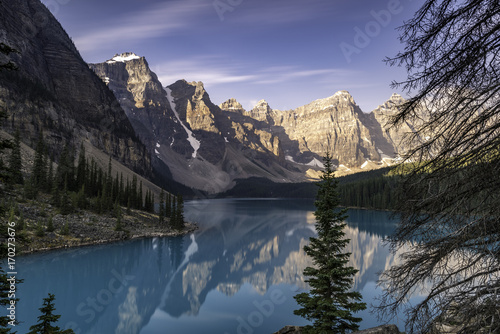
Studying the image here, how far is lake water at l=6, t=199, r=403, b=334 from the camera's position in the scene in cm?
2356

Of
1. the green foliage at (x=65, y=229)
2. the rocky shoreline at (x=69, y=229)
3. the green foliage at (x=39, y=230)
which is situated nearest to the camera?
the rocky shoreline at (x=69, y=229)

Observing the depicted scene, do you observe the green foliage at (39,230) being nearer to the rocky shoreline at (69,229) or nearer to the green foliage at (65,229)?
the rocky shoreline at (69,229)

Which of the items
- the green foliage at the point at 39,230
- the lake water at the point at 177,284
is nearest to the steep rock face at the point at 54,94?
the green foliage at the point at 39,230

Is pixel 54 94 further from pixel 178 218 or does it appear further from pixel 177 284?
pixel 177 284

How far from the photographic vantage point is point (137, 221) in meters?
61.2

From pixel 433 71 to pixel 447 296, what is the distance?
378 centimetres

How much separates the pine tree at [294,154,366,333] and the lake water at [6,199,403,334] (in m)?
9.77

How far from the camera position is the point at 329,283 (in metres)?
13.7

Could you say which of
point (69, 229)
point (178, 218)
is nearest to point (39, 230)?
point (69, 229)

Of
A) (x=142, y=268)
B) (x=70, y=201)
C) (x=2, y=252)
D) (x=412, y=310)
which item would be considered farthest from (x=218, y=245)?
(x=412, y=310)

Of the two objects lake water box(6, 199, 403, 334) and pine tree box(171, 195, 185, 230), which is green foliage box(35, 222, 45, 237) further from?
pine tree box(171, 195, 185, 230)

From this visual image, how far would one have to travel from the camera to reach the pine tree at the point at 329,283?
12.9 meters

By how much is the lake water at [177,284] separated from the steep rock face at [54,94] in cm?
7419

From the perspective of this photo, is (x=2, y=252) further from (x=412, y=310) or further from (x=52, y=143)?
(x=52, y=143)
